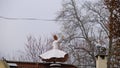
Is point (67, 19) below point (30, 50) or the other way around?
the other way around

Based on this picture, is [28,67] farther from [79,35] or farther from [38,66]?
[79,35]

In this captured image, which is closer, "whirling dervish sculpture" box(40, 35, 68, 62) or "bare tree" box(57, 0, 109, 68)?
"whirling dervish sculpture" box(40, 35, 68, 62)

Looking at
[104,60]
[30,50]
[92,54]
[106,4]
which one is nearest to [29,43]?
[30,50]

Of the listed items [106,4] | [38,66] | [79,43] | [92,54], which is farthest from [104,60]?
[79,43]

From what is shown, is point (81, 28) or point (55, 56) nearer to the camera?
point (55, 56)

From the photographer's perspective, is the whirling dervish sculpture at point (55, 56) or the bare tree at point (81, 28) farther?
the bare tree at point (81, 28)

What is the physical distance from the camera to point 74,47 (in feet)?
103

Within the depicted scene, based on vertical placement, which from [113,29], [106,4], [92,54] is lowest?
[92,54]

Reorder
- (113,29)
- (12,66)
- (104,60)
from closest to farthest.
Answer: (113,29) → (12,66) → (104,60)

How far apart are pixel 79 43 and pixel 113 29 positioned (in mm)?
24903

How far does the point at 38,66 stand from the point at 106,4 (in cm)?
287

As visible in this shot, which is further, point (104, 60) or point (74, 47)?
point (74, 47)

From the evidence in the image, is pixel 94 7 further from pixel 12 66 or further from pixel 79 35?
pixel 12 66

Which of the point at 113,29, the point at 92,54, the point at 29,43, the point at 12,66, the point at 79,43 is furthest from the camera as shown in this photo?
the point at 29,43
